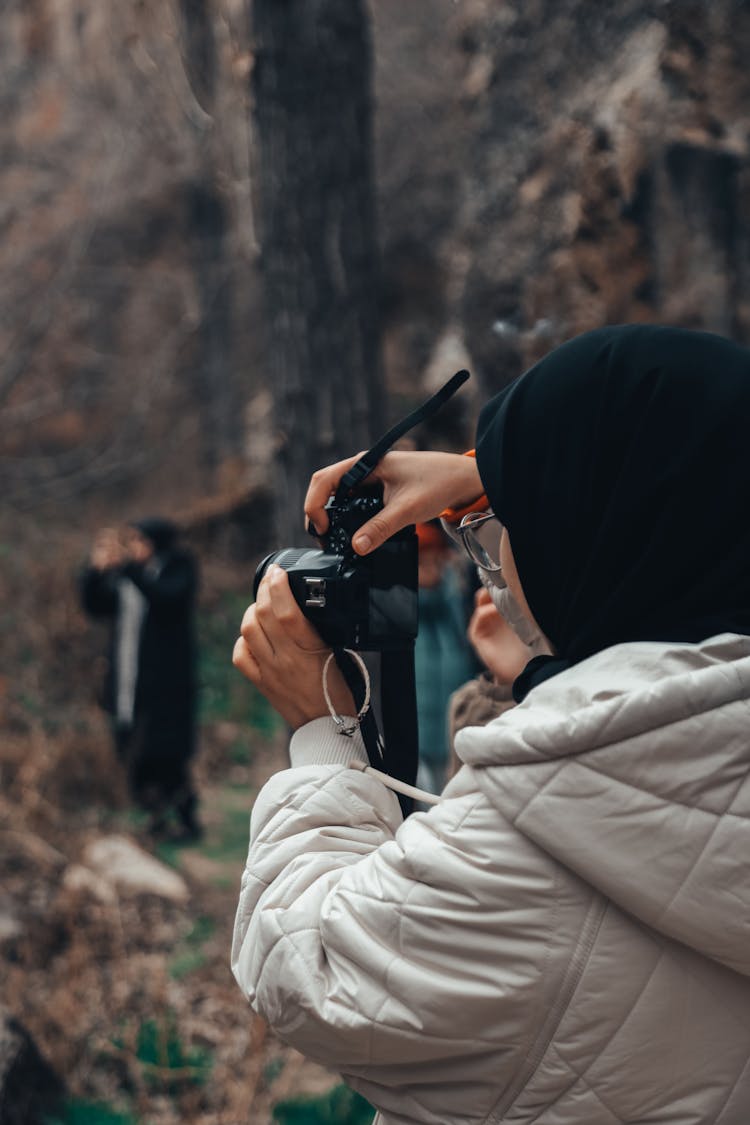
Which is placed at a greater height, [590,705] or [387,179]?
[387,179]

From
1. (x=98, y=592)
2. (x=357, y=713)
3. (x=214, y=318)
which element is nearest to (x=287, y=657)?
(x=357, y=713)

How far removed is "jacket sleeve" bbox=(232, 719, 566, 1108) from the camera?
3.26 feet

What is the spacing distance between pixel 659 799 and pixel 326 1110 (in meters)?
2.46

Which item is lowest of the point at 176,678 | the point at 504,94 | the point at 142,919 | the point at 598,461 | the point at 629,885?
the point at 142,919

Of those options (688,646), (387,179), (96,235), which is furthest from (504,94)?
(96,235)

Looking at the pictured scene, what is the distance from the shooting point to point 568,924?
3.26 feet

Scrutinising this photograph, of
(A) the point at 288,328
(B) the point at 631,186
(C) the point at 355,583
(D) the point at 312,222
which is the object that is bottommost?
(C) the point at 355,583

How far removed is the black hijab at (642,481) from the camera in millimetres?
1050

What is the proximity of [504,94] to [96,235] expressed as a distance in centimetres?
1071

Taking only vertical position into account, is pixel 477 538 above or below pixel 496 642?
above

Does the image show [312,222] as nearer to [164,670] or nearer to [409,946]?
[409,946]

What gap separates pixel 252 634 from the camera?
1.34 m

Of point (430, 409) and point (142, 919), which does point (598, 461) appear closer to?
point (430, 409)

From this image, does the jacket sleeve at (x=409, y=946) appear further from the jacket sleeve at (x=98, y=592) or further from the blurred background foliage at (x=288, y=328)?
the jacket sleeve at (x=98, y=592)
